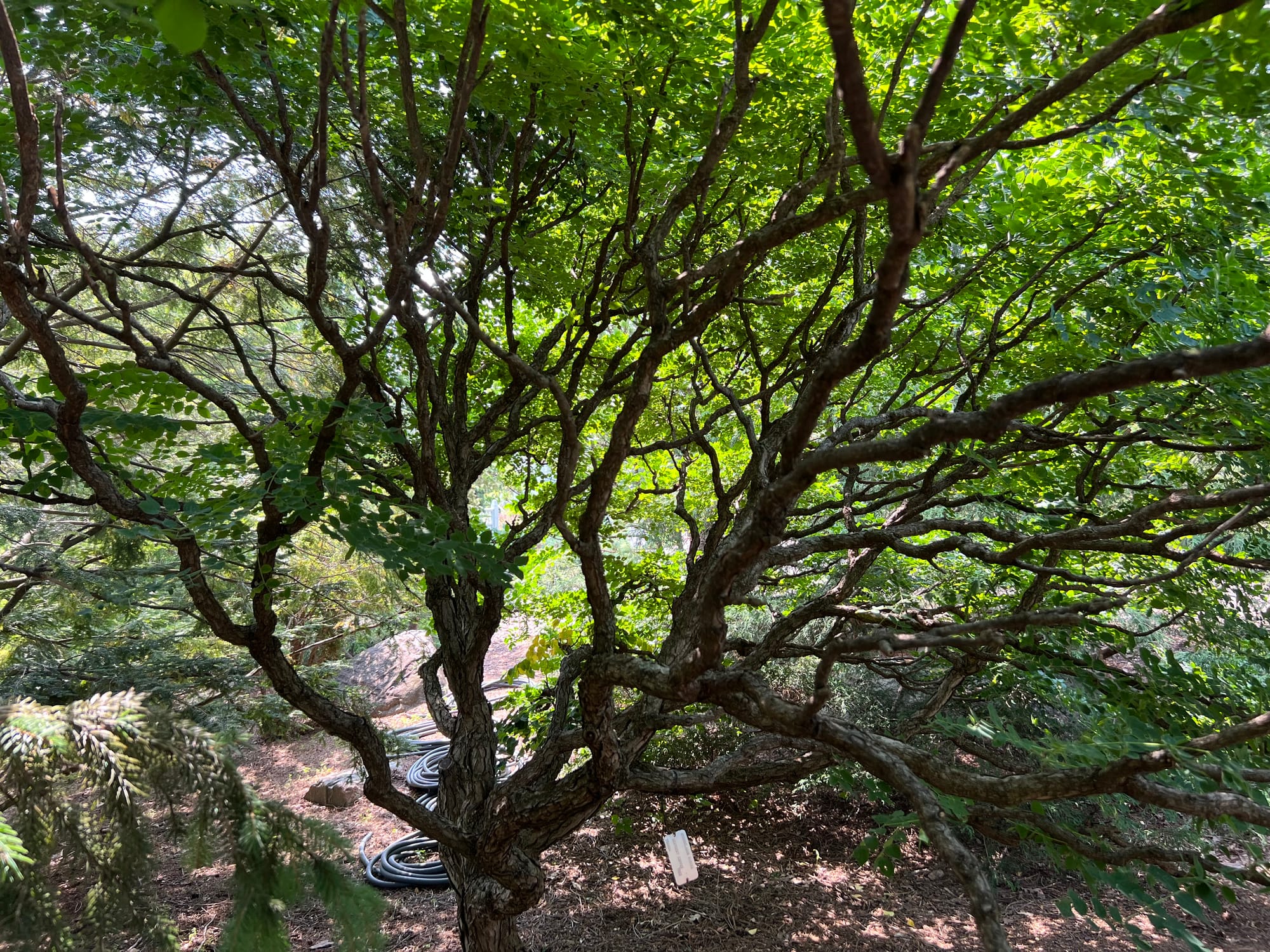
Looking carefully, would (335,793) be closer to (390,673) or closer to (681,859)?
(390,673)

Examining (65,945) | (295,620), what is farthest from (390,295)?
(295,620)

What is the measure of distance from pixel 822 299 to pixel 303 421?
260 cm

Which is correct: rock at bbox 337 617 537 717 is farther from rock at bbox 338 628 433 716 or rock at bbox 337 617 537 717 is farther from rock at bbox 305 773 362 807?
rock at bbox 305 773 362 807

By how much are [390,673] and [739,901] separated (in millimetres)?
7113

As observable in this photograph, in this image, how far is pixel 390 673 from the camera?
10.7 metres

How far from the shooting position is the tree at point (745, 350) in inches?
78.0

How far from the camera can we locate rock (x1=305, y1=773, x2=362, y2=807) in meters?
7.08

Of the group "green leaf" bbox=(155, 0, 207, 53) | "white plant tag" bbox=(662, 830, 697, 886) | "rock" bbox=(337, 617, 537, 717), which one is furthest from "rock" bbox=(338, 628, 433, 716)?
"green leaf" bbox=(155, 0, 207, 53)

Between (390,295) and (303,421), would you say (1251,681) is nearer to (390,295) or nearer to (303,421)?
(390,295)

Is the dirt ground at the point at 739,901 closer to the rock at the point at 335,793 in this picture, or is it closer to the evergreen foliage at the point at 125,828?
the rock at the point at 335,793

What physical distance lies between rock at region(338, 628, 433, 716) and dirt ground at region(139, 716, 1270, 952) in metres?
3.74

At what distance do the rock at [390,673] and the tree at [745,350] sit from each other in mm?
5649

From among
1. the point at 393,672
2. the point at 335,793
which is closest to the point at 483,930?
the point at 335,793

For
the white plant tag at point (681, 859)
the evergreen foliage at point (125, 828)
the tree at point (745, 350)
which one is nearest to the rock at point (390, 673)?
the tree at point (745, 350)
